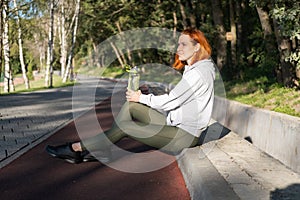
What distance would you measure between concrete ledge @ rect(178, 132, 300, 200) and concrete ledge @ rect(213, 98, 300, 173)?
0.66 ft

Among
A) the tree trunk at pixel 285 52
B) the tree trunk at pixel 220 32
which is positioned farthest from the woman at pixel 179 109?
the tree trunk at pixel 220 32

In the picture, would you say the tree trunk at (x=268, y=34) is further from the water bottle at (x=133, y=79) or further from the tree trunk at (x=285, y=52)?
the water bottle at (x=133, y=79)

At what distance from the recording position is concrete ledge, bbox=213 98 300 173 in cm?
502

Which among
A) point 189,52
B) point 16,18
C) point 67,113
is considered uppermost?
point 16,18

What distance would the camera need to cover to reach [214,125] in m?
8.15

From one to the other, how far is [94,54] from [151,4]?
4140cm

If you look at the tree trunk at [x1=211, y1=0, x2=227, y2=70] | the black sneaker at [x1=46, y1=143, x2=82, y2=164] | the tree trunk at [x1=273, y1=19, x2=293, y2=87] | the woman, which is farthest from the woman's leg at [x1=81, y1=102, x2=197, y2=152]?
the tree trunk at [x1=211, y1=0, x2=227, y2=70]

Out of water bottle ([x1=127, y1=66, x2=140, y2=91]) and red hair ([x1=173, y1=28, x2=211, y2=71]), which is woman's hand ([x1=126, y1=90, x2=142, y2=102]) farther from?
red hair ([x1=173, y1=28, x2=211, y2=71])

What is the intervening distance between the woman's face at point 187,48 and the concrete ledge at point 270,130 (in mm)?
1564

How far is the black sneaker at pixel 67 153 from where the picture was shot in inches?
215

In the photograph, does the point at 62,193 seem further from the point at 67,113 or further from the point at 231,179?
the point at 67,113

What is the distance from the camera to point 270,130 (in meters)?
6.00

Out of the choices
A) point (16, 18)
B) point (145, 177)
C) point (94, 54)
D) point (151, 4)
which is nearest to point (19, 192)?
point (145, 177)

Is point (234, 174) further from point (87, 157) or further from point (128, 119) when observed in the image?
point (87, 157)
